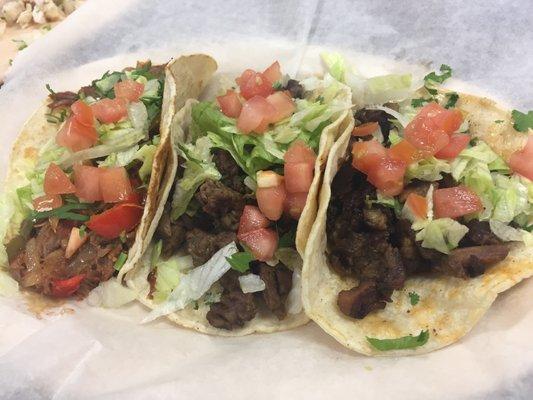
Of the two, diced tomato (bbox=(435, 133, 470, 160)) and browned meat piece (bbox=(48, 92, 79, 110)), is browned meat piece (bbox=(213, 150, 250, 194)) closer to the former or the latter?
diced tomato (bbox=(435, 133, 470, 160))

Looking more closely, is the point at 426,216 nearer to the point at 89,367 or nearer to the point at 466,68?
the point at 466,68

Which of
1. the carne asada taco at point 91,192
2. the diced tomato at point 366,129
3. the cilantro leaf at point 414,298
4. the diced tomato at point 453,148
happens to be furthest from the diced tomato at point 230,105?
the cilantro leaf at point 414,298

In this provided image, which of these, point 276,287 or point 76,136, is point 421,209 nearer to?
point 276,287

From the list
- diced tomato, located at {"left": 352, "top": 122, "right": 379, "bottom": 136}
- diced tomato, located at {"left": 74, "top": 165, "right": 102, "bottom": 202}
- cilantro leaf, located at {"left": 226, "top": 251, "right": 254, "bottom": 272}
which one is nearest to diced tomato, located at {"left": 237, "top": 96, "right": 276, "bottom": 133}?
diced tomato, located at {"left": 352, "top": 122, "right": 379, "bottom": 136}

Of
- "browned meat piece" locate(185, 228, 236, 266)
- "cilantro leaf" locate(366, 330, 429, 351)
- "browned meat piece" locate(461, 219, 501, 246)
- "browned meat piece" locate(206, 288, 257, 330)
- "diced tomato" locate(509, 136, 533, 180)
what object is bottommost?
"browned meat piece" locate(206, 288, 257, 330)

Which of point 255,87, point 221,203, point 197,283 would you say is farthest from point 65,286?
point 255,87

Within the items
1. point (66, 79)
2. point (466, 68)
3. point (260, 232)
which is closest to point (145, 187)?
point (260, 232)

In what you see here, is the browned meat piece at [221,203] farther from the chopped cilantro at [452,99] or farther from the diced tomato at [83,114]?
the chopped cilantro at [452,99]

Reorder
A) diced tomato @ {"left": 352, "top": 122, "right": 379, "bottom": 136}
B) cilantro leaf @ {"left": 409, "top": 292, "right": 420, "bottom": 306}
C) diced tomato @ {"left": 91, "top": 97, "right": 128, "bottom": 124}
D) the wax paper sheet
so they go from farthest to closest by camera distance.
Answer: diced tomato @ {"left": 91, "top": 97, "right": 128, "bottom": 124} → diced tomato @ {"left": 352, "top": 122, "right": 379, "bottom": 136} → cilantro leaf @ {"left": 409, "top": 292, "right": 420, "bottom": 306} → the wax paper sheet
